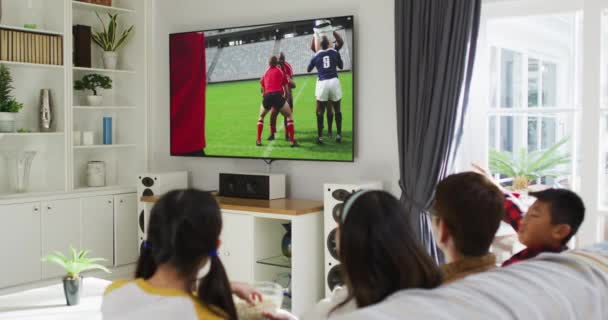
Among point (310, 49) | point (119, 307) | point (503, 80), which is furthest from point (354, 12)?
point (119, 307)

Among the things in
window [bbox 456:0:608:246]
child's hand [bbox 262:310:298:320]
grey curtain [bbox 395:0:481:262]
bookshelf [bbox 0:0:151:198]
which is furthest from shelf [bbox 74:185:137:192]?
child's hand [bbox 262:310:298:320]

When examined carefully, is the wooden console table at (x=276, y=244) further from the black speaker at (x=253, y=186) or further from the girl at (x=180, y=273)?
the girl at (x=180, y=273)

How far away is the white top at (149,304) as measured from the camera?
1.78 metres

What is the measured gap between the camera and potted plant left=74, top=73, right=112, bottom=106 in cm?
582

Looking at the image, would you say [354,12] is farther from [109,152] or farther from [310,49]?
[109,152]

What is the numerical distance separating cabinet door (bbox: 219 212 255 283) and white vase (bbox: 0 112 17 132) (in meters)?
1.75

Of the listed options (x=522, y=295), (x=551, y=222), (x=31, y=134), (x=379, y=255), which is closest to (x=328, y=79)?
(x=31, y=134)

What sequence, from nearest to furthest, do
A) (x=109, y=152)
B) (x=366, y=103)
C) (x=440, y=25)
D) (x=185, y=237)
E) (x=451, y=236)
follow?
(x=185, y=237), (x=451, y=236), (x=440, y=25), (x=366, y=103), (x=109, y=152)

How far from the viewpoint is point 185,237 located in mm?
1822

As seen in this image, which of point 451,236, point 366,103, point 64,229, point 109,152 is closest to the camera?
point 451,236

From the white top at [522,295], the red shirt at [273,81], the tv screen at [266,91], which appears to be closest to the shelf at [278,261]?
the tv screen at [266,91]

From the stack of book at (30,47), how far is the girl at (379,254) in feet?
14.3

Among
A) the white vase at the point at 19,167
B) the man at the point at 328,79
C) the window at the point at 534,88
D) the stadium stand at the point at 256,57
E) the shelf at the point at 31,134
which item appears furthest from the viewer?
the white vase at the point at 19,167

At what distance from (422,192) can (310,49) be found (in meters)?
1.30
